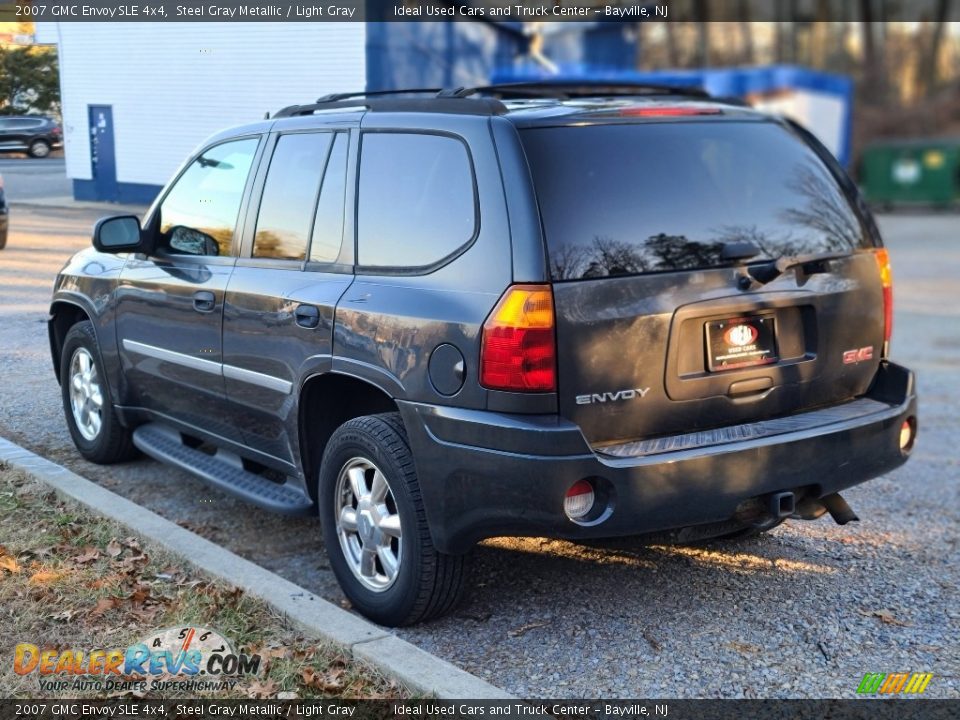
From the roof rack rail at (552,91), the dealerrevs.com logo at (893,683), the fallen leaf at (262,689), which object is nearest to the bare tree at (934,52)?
the roof rack rail at (552,91)

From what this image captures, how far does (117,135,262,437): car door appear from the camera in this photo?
16.7ft

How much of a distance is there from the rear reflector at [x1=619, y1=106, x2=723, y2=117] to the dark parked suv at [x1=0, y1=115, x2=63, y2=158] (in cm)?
→ 382

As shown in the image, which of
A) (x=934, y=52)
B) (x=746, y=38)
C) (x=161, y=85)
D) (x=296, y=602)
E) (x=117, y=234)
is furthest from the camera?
(x=746, y=38)

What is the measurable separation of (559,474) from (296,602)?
1.19 meters

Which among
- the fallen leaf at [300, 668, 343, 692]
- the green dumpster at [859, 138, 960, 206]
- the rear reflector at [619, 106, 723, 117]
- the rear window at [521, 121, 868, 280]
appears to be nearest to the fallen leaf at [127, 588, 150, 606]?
the fallen leaf at [300, 668, 343, 692]

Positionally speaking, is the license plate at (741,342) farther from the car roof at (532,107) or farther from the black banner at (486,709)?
the black banner at (486,709)

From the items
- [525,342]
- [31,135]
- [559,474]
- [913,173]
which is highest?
[31,135]

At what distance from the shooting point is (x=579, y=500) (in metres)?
3.70

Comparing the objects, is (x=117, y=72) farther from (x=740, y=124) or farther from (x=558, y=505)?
(x=558, y=505)

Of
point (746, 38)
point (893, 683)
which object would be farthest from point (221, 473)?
point (746, 38)

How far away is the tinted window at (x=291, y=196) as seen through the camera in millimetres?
4660

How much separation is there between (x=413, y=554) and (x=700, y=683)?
1.08m

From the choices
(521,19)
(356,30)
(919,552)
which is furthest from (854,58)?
(919,552)

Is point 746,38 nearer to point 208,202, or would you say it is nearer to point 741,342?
point 208,202
